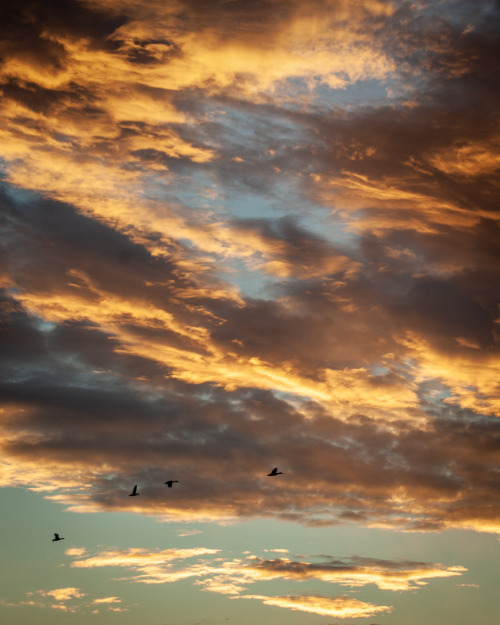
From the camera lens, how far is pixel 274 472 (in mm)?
117750

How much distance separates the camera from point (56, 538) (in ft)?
500

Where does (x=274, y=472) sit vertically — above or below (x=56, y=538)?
above

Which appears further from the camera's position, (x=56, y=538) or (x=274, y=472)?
(x=56, y=538)

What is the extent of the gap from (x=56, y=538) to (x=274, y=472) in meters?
96.4
